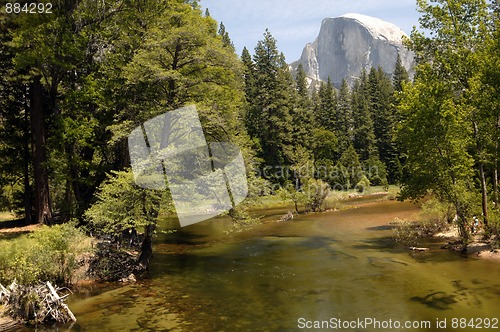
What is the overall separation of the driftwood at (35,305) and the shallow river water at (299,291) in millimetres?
791

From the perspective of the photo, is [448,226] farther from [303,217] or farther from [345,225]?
[303,217]

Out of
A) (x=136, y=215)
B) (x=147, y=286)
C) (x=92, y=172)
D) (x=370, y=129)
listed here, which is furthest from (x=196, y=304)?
(x=370, y=129)

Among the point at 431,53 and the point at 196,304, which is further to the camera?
the point at 431,53

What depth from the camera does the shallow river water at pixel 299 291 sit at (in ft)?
40.5

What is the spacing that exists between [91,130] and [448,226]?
2425 centimetres

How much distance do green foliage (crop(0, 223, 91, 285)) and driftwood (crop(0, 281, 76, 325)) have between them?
1.68 feet

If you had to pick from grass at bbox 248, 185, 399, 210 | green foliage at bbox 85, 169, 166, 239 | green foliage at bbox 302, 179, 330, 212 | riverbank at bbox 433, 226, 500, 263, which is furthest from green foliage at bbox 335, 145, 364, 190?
green foliage at bbox 85, 169, 166, 239

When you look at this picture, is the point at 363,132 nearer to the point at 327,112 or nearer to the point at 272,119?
the point at 327,112

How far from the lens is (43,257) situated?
48.8 ft

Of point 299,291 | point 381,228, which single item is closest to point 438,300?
point 299,291

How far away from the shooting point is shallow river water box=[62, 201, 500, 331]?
40.5ft

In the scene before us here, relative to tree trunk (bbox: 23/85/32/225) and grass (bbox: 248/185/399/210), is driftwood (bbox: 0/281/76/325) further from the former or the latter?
tree trunk (bbox: 23/85/32/225)

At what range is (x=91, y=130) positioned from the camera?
78.8 feet

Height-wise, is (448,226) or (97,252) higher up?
(97,252)
